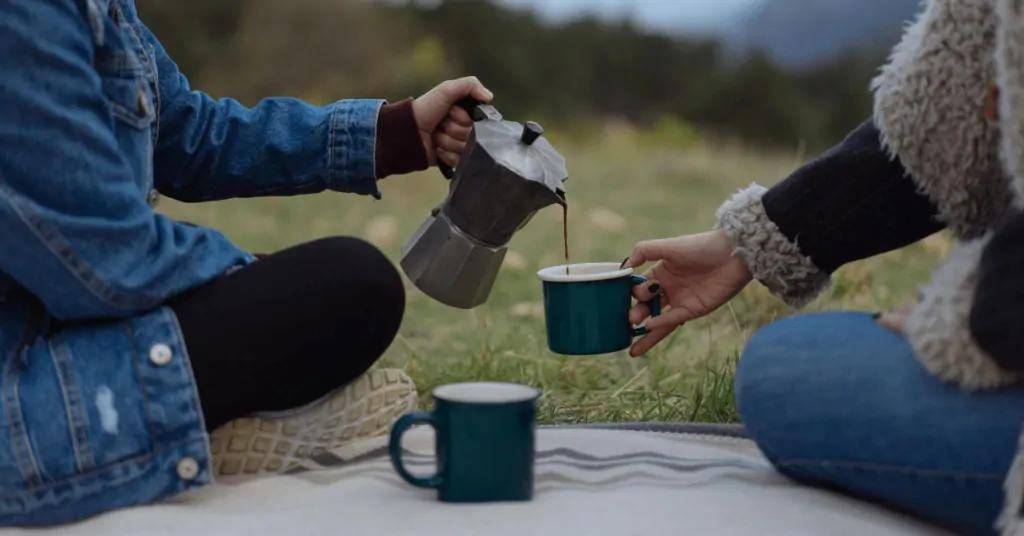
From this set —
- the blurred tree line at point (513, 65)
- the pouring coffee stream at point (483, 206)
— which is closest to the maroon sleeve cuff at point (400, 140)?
the pouring coffee stream at point (483, 206)

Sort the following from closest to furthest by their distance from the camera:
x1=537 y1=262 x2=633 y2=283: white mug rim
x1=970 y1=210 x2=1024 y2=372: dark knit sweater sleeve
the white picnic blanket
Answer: x1=970 y1=210 x2=1024 y2=372: dark knit sweater sleeve < the white picnic blanket < x1=537 y1=262 x2=633 y2=283: white mug rim

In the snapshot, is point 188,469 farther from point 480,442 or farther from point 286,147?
point 286,147

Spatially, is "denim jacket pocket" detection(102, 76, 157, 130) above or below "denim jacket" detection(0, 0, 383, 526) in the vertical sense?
above

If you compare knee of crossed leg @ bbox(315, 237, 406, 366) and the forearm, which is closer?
knee of crossed leg @ bbox(315, 237, 406, 366)

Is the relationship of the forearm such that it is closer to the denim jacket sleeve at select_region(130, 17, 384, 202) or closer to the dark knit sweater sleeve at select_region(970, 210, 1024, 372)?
the denim jacket sleeve at select_region(130, 17, 384, 202)

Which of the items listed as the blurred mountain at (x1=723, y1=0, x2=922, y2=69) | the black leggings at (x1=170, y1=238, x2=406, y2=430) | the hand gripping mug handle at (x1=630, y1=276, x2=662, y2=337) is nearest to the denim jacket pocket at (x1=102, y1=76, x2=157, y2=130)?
the black leggings at (x1=170, y1=238, x2=406, y2=430)

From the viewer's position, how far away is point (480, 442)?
1136 millimetres

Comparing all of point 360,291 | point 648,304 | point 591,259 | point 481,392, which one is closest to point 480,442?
point 481,392

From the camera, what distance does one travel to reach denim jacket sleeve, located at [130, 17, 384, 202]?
1511 millimetres

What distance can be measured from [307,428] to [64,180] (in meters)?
0.37

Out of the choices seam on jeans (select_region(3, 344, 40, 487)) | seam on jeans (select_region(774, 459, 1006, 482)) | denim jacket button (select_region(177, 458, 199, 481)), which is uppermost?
seam on jeans (select_region(3, 344, 40, 487))

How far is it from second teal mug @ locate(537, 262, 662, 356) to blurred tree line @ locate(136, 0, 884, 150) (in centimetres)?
630

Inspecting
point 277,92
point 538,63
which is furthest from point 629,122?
point 277,92

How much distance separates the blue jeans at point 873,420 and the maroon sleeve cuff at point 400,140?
0.49m
